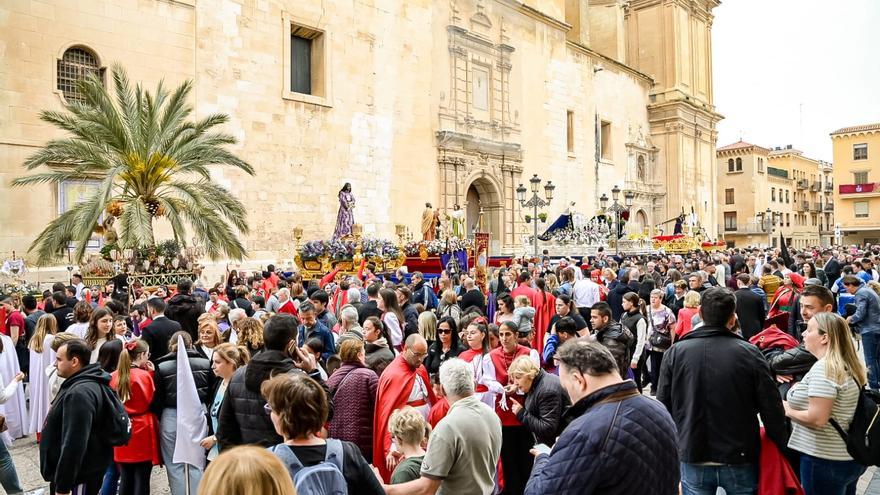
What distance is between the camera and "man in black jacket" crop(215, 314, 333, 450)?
3766 millimetres

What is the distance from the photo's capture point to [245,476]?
5.49 feet

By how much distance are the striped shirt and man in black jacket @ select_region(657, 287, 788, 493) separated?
194 mm

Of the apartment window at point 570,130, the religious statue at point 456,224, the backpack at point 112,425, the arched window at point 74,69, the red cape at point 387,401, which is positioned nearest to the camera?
the backpack at point 112,425

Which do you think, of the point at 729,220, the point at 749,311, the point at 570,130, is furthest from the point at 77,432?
the point at 729,220

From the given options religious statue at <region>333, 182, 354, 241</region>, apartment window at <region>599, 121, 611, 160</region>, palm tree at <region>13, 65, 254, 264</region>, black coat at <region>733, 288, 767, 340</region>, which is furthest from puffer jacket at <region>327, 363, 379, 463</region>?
apartment window at <region>599, 121, 611, 160</region>

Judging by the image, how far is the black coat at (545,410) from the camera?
13.5 ft

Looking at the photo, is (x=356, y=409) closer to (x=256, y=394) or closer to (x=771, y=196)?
(x=256, y=394)

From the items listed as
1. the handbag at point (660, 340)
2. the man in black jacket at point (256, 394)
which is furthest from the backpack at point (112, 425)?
the handbag at point (660, 340)

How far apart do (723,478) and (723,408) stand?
1.39ft

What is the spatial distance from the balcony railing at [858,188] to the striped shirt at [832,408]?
54848 mm

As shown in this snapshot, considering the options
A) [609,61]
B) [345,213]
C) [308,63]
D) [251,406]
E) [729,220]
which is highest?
[609,61]

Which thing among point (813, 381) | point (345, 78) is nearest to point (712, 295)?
point (813, 381)

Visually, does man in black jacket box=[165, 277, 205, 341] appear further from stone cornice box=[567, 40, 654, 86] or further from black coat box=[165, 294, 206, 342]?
stone cornice box=[567, 40, 654, 86]

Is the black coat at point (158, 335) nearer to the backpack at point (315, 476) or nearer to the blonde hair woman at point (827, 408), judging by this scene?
the backpack at point (315, 476)
